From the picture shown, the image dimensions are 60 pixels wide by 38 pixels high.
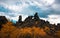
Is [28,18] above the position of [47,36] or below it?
above

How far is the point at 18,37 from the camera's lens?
112 m

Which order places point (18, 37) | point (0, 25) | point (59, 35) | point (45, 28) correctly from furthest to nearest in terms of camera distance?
point (45, 28) → point (59, 35) → point (0, 25) → point (18, 37)

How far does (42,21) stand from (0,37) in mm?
62800

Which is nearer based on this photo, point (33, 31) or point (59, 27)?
point (33, 31)

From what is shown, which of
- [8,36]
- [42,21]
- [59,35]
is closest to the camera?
[8,36]

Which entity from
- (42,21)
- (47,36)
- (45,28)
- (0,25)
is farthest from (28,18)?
(0,25)

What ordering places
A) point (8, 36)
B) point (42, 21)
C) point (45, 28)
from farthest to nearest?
point (42, 21) → point (45, 28) → point (8, 36)

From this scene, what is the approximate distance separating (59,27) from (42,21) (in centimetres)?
1671

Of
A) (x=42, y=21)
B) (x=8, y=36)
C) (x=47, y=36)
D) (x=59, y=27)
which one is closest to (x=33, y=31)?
(x=47, y=36)

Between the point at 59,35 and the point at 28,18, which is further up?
the point at 28,18

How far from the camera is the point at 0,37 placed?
103000mm

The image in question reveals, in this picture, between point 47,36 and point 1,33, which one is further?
point 47,36

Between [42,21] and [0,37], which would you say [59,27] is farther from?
[0,37]

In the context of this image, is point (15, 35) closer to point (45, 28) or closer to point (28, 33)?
point (28, 33)
